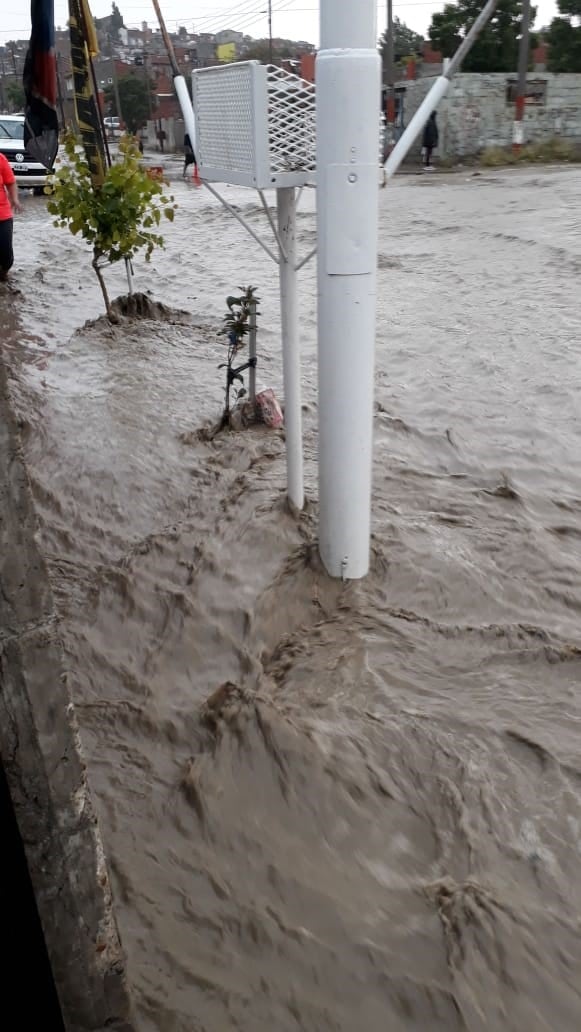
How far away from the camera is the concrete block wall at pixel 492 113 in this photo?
76.3 feet

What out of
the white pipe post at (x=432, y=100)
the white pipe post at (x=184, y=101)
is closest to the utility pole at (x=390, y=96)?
the white pipe post at (x=184, y=101)

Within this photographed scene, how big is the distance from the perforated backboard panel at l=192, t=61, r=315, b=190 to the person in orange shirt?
5.57 m

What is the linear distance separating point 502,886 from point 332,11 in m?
2.57

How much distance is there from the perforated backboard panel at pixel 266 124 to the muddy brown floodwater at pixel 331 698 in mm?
693

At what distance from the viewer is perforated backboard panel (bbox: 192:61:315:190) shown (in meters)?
2.89

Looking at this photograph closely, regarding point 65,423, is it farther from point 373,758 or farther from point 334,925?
point 334,925

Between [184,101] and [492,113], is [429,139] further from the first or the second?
[184,101]

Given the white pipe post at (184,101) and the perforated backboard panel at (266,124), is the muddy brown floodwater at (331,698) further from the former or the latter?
the white pipe post at (184,101)

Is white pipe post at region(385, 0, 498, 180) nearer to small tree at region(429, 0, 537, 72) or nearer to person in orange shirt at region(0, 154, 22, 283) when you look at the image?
person in orange shirt at region(0, 154, 22, 283)

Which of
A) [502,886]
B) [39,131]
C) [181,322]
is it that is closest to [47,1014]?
[502,886]

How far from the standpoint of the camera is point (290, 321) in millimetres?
3408

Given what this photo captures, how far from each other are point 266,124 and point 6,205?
619 centimetres

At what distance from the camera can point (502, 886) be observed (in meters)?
2.18

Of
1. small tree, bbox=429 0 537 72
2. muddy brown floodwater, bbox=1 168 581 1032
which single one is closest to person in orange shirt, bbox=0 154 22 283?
muddy brown floodwater, bbox=1 168 581 1032
